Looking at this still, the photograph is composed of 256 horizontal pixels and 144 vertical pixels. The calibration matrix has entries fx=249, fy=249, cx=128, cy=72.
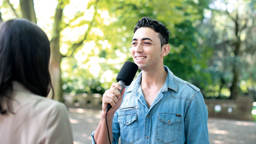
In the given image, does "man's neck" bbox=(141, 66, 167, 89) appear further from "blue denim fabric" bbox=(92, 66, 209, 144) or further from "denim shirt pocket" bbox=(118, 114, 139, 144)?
"denim shirt pocket" bbox=(118, 114, 139, 144)

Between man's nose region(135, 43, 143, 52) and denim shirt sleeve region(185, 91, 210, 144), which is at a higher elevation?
man's nose region(135, 43, 143, 52)

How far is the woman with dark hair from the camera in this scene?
4.26 ft

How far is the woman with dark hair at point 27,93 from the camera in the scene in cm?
130

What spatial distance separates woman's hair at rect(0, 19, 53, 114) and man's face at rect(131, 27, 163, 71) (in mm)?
1257

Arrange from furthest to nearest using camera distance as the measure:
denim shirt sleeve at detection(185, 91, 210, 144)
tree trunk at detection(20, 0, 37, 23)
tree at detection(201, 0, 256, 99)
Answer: tree at detection(201, 0, 256, 99) < tree trunk at detection(20, 0, 37, 23) < denim shirt sleeve at detection(185, 91, 210, 144)

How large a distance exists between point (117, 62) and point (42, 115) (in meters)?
12.6

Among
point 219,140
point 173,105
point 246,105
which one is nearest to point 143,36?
point 173,105

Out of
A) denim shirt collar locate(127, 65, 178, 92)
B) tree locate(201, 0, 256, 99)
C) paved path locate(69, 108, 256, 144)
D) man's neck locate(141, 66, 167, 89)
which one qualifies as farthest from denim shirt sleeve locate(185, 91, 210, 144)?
tree locate(201, 0, 256, 99)

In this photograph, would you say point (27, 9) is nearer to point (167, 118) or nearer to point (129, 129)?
point (129, 129)

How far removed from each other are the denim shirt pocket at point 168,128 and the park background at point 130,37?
5377 millimetres

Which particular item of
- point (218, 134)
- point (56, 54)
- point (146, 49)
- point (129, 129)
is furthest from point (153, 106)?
point (56, 54)

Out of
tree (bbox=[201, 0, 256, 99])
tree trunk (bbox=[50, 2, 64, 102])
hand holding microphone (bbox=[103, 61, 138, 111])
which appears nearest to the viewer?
hand holding microphone (bbox=[103, 61, 138, 111])

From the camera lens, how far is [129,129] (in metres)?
2.46

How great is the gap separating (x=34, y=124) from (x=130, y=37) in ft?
33.9
